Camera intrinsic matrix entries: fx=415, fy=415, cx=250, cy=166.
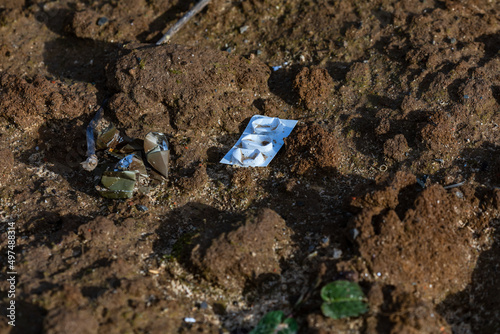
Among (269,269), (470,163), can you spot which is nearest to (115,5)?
(269,269)

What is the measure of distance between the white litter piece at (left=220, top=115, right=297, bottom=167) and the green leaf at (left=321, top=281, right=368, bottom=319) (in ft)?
4.30

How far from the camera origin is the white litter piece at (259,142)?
11.8ft

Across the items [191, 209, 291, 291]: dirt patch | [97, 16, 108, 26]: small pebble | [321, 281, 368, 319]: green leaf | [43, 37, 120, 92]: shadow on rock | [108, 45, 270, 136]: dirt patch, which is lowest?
[321, 281, 368, 319]: green leaf

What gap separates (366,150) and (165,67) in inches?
78.1

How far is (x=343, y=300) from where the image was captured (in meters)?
2.55

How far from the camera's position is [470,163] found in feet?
11.0

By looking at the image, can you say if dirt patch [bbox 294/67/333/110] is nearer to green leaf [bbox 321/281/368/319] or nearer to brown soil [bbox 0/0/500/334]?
brown soil [bbox 0/0/500/334]

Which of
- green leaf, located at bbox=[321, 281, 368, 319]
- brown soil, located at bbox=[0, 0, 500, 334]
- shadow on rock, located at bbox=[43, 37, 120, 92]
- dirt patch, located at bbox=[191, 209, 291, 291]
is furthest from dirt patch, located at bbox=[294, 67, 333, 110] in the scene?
shadow on rock, located at bbox=[43, 37, 120, 92]

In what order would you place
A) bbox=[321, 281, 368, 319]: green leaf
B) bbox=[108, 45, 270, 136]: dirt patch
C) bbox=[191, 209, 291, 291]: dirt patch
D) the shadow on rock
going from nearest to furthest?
bbox=[321, 281, 368, 319]: green leaf → bbox=[191, 209, 291, 291]: dirt patch → bbox=[108, 45, 270, 136]: dirt patch → the shadow on rock

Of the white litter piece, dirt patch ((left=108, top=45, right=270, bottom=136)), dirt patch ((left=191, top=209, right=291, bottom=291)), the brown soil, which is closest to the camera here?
the brown soil

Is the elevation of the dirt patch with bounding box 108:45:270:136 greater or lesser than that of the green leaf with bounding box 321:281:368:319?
greater

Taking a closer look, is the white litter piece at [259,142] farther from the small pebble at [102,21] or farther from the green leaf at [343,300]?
the small pebble at [102,21]

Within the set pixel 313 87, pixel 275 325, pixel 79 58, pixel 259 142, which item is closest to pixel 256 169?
pixel 259 142

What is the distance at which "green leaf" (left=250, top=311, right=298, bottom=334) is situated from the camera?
256 centimetres
